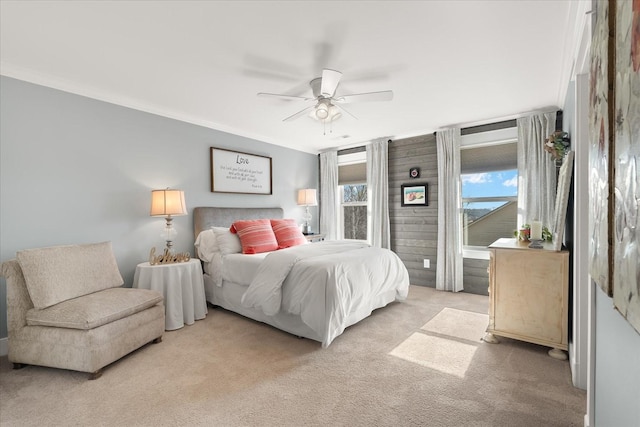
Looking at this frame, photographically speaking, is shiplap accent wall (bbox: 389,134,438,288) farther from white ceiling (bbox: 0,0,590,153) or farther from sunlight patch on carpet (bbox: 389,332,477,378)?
sunlight patch on carpet (bbox: 389,332,477,378)

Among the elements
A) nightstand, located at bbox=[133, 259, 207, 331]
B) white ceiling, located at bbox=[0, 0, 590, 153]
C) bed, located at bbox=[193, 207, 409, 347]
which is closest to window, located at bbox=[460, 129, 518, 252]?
white ceiling, located at bbox=[0, 0, 590, 153]

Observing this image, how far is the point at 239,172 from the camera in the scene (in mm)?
4512

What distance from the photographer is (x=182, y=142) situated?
3840mm

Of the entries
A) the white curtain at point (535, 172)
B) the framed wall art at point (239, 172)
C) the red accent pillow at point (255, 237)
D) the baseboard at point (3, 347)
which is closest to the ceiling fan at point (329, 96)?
the red accent pillow at point (255, 237)

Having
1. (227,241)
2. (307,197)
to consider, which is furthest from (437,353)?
(307,197)

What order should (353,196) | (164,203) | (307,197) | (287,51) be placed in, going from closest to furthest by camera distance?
(287,51), (164,203), (307,197), (353,196)

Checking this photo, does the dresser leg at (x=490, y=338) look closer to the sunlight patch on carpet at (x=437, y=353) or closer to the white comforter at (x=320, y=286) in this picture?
the sunlight patch on carpet at (x=437, y=353)

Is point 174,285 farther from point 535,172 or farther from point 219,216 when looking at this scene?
point 535,172

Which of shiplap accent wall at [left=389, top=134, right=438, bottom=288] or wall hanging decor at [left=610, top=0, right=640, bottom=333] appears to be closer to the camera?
wall hanging decor at [left=610, top=0, right=640, bottom=333]

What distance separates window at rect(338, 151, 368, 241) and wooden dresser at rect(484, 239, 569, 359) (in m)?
3.04

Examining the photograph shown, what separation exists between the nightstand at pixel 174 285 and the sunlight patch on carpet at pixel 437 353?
2128mm

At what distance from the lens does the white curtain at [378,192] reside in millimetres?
5016

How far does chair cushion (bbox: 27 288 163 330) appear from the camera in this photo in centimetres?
215

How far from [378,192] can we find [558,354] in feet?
10.6
